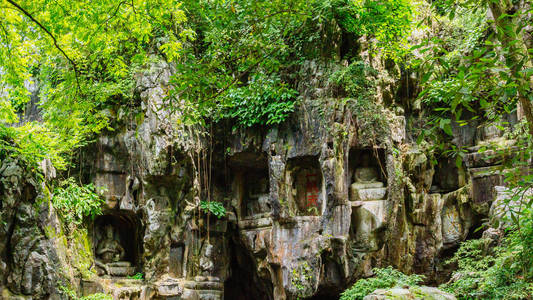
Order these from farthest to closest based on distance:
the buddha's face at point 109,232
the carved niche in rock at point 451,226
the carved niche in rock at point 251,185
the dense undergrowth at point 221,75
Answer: the carved niche in rock at point 251,185
the carved niche in rock at point 451,226
the buddha's face at point 109,232
the dense undergrowth at point 221,75

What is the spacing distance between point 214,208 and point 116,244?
2.92 m

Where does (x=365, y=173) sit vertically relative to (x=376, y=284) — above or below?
above

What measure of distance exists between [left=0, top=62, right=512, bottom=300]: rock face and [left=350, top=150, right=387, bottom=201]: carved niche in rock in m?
0.03

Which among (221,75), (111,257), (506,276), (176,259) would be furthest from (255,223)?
(221,75)

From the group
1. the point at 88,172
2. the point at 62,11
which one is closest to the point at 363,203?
the point at 88,172

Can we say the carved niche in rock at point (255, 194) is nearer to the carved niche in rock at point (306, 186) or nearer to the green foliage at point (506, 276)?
the carved niche in rock at point (306, 186)

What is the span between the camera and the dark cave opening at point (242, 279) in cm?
1420

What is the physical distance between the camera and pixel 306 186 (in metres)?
12.8

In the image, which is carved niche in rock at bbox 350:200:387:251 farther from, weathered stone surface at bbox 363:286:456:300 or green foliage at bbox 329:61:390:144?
weathered stone surface at bbox 363:286:456:300

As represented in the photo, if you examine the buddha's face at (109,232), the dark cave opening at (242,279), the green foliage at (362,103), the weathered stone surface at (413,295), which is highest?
the green foliage at (362,103)

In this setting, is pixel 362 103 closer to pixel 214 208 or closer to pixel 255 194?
pixel 255 194

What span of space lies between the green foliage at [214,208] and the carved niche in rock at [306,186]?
228cm

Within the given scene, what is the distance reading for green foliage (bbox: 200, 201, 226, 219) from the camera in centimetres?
1312

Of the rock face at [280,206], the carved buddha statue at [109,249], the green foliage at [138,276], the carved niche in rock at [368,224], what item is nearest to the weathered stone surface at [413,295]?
the rock face at [280,206]
